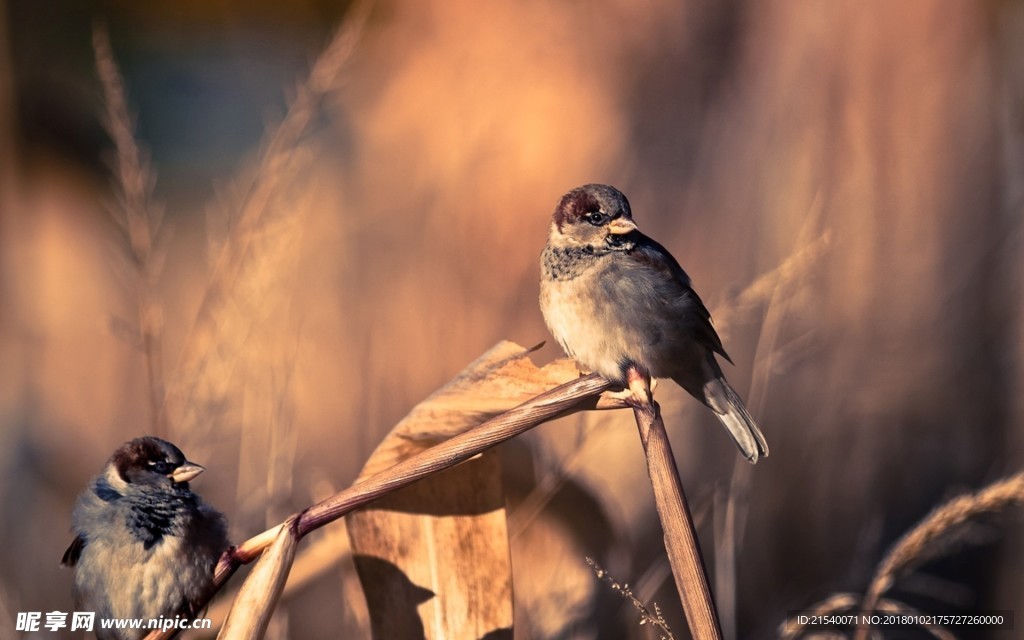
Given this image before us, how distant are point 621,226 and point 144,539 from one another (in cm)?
124

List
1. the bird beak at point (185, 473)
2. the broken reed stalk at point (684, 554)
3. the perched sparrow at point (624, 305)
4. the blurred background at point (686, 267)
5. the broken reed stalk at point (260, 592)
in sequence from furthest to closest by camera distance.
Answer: the blurred background at point (686, 267)
the perched sparrow at point (624, 305)
the bird beak at point (185, 473)
the broken reed stalk at point (260, 592)
the broken reed stalk at point (684, 554)

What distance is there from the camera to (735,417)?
7.91 ft

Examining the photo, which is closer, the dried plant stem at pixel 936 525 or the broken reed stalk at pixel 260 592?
the broken reed stalk at pixel 260 592

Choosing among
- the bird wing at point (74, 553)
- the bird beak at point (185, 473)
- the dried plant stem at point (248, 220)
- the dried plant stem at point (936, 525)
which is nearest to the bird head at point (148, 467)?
the bird beak at point (185, 473)

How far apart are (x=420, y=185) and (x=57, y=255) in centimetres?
173

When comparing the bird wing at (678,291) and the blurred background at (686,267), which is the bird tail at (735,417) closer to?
the bird wing at (678,291)

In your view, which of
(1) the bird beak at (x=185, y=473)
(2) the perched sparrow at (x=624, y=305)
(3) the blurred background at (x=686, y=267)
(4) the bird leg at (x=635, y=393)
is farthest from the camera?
(3) the blurred background at (x=686, y=267)

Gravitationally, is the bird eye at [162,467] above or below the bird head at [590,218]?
below

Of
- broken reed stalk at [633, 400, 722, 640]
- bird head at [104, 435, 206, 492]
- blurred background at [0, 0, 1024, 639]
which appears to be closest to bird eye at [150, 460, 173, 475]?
bird head at [104, 435, 206, 492]

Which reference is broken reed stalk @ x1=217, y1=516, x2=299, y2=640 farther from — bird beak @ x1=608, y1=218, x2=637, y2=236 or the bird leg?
bird beak @ x1=608, y1=218, x2=637, y2=236

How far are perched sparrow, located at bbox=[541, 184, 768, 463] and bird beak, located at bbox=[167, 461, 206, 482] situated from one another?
2.82ft

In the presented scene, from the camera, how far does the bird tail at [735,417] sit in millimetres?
2364

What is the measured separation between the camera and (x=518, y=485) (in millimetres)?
2434

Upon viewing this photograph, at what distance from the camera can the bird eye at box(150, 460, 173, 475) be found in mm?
1996
